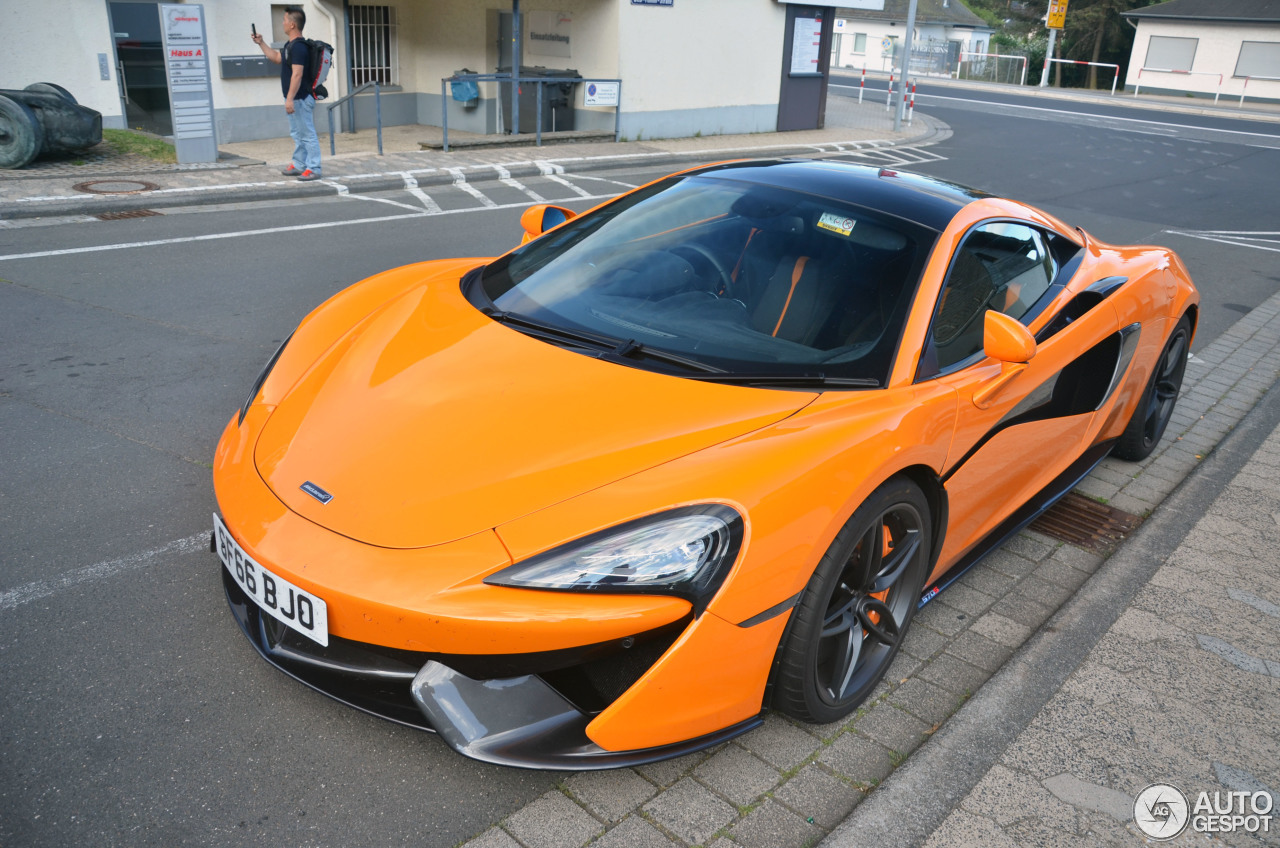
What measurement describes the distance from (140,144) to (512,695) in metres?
12.0

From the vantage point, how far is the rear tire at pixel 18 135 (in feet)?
33.1

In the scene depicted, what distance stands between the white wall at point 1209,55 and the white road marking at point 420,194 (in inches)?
1587

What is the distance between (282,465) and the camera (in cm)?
259

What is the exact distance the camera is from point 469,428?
2.59m

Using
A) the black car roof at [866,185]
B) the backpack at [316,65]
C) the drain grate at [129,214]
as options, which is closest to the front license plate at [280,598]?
the black car roof at [866,185]

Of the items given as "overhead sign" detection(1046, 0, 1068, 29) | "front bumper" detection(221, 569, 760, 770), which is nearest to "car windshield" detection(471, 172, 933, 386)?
"front bumper" detection(221, 569, 760, 770)

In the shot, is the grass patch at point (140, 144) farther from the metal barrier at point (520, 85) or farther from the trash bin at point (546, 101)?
the trash bin at point (546, 101)

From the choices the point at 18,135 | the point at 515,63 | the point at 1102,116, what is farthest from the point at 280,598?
the point at 1102,116

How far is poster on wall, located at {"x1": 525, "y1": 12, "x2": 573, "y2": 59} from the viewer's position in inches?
625

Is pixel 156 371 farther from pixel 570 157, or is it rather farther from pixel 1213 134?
pixel 1213 134

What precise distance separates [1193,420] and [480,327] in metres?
4.28

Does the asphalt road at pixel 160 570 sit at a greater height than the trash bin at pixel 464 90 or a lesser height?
lesser

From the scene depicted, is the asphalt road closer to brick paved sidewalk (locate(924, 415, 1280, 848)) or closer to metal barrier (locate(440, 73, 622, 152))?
brick paved sidewalk (locate(924, 415, 1280, 848))

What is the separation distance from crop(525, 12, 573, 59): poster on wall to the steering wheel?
13.8 meters
